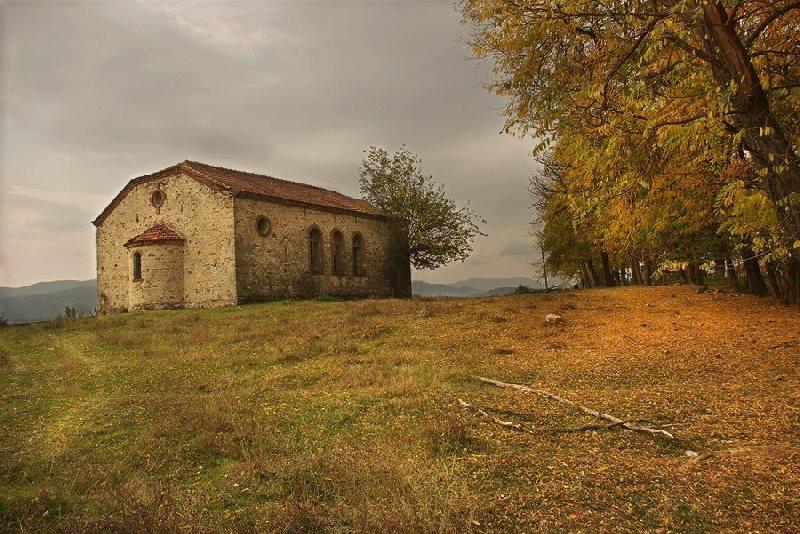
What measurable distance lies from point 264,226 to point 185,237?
14.7ft

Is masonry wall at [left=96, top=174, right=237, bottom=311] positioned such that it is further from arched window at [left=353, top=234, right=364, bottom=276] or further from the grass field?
Result: the grass field

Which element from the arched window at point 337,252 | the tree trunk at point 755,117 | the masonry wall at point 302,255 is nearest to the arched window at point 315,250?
the masonry wall at point 302,255

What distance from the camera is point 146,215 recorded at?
3066cm

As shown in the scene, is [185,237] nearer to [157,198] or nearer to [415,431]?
[157,198]

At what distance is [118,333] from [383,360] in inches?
467

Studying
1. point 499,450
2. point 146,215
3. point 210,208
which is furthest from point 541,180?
point 499,450

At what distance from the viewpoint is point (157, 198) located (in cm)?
3019

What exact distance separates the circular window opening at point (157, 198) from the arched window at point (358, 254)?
12.1 metres

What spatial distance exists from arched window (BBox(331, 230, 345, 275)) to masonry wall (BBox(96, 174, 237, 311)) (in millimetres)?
7802

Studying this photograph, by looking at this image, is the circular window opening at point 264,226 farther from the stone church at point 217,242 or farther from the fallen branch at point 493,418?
the fallen branch at point 493,418

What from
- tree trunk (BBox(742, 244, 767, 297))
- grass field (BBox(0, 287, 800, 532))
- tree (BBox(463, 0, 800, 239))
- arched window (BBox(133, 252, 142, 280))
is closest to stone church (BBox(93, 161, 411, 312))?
arched window (BBox(133, 252, 142, 280))

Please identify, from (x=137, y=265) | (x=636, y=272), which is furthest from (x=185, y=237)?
(x=636, y=272)

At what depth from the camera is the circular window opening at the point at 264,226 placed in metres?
28.6

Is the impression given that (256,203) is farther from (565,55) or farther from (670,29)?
(670,29)
